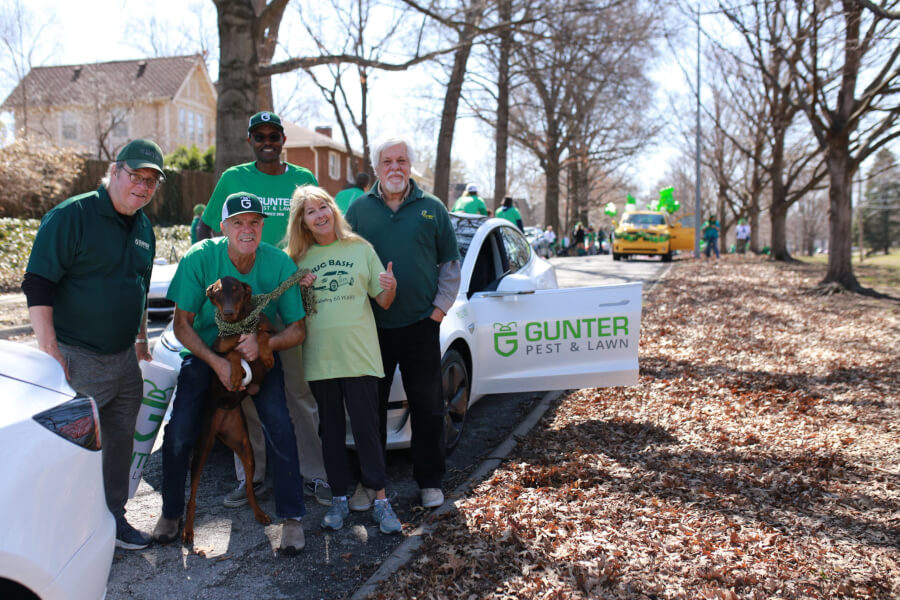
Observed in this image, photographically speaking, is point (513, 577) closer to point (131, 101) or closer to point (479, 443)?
point (479, 443)

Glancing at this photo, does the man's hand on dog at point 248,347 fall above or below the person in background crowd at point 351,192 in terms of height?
below

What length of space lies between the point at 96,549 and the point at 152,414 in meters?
1.66

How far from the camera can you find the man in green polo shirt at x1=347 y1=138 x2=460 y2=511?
3939 millimetres

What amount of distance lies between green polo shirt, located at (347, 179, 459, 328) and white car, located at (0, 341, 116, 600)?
6.00 ft

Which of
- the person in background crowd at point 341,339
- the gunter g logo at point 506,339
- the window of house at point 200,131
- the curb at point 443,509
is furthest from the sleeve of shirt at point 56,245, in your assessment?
the window of house at point 200,131

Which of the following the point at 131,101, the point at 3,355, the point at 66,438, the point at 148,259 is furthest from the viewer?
the point at 131,101

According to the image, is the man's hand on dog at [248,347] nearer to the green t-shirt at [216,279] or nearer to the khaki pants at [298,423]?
the green t-shirt at [216,279]

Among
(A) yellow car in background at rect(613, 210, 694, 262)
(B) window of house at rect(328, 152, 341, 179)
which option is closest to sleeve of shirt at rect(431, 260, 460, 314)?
(A) yellow car in background at rect(613, 210, 694, 262)

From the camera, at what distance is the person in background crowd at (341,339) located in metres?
3.70

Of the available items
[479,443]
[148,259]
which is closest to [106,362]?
[148,259]

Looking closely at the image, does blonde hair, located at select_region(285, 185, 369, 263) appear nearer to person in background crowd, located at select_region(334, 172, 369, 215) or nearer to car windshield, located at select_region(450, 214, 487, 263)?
car windshield, located at select_region(450, 214, 487, 263)

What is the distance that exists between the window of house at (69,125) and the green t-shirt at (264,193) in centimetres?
4080

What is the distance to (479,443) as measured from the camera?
5.35 metres

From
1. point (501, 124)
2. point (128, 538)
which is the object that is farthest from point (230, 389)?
point (501, 124)
